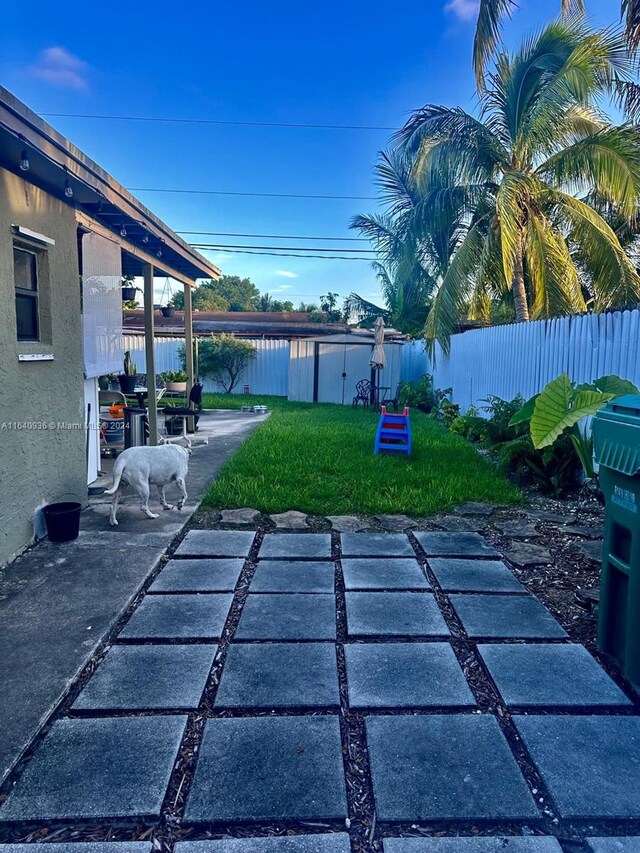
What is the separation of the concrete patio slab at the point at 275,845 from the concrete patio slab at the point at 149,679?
0.68 m

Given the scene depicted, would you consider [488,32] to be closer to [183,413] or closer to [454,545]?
[183,413]

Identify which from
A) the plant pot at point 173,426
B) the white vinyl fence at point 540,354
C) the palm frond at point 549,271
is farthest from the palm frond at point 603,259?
the plant pot at point 173,426

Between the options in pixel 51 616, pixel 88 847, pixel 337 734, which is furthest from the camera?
pixel 51 616

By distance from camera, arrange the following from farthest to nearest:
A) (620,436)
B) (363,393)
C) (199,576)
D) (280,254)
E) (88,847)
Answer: (280,254), (363,393), (199,576), (620,436), (88,847)

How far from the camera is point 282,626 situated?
117 inches

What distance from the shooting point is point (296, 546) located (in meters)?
4.21

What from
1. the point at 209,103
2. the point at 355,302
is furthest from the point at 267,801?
the point at 355,302

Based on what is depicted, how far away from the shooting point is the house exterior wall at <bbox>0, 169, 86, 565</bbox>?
369 centimetres

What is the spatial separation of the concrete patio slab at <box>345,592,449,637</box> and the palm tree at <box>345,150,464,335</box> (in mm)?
8933

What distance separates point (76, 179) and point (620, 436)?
13.7 feet

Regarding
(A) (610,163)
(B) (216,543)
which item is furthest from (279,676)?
(A) (610,163)

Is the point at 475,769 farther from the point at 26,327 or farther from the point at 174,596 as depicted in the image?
the point at 26,327

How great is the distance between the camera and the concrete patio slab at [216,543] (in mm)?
4016

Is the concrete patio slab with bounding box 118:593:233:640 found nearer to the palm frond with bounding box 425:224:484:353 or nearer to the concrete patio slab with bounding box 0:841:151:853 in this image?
the concrete patio slab with bounding box 0:841:151:853
